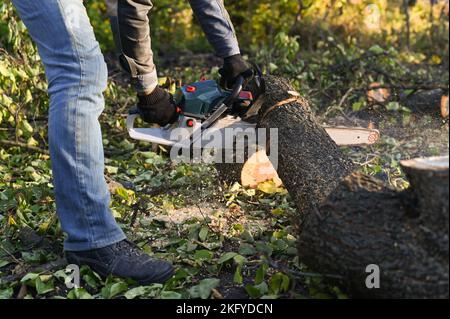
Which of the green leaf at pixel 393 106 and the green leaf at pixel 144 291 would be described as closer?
the green leaf at pixel 144 291

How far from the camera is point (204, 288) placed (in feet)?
7.23

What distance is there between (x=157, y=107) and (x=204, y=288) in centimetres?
104

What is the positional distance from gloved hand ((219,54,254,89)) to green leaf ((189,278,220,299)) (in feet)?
3.42

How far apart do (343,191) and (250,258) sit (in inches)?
23.4

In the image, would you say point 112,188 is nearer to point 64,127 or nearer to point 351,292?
point 64,127

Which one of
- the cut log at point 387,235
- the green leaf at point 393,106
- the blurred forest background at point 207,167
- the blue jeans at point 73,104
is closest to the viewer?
the cut log at point 387,235

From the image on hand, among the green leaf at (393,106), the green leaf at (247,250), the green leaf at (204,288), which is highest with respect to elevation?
the green leaf at (204,288)

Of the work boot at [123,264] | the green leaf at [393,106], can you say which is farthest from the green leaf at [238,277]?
the green leaf at [393,106]

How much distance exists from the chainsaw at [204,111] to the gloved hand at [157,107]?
53mm

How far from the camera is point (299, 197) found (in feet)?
9.21

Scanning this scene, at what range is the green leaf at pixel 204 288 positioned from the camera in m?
2.18

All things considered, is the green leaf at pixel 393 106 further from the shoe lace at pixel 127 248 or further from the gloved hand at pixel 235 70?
the shoe lace at pixel 127 248

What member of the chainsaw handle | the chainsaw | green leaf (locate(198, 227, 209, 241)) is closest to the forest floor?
green leaf (locate(198, 227, 209, 241))

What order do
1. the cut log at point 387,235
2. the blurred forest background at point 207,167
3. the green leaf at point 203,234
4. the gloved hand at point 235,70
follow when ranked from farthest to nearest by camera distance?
the gloved hand at point 235,70 → the green leaf at point 203,234 → the blurred forest background at point 207,167 → the cut log at point 387,235
